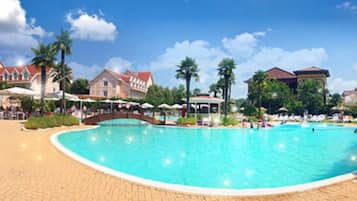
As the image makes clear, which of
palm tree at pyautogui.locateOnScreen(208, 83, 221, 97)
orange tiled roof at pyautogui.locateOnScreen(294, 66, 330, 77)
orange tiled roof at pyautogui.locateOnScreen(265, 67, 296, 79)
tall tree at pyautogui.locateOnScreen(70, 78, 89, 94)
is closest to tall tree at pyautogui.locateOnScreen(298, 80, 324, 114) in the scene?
orange tiled roof at pyautogui.locateOnScreen(294, 66, 330, 77)

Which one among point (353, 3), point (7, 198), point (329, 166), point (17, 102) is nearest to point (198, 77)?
point (353, 3)

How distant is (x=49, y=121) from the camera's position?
20156 millimetres

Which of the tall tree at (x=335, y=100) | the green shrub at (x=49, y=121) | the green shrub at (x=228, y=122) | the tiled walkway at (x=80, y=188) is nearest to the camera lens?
the tiled walkway at (x=80, y=188)

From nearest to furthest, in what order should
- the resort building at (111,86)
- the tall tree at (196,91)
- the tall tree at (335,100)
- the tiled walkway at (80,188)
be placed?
the tiled walkway at (80,188), the tall tree at (335,100), the resort building at (111,86), the tall tree at (196,91)

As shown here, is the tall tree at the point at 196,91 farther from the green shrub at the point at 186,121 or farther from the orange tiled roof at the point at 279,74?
the green shrub at the point at 186,121

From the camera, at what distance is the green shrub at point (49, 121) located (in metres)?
18.2

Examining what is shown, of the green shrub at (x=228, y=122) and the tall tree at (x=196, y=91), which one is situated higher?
the tall tree at (x=196, y=91)

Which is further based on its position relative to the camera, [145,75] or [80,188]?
[145,75]

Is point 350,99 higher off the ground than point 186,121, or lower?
higher

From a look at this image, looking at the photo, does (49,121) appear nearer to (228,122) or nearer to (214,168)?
(214,168)

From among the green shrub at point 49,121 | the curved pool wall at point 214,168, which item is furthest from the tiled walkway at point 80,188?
the green shrub at point 49,121

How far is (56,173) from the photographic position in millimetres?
7055

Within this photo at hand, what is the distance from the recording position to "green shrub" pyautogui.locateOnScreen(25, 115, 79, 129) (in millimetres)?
18203

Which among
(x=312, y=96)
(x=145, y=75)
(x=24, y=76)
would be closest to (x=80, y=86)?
(x=24, y=76)
